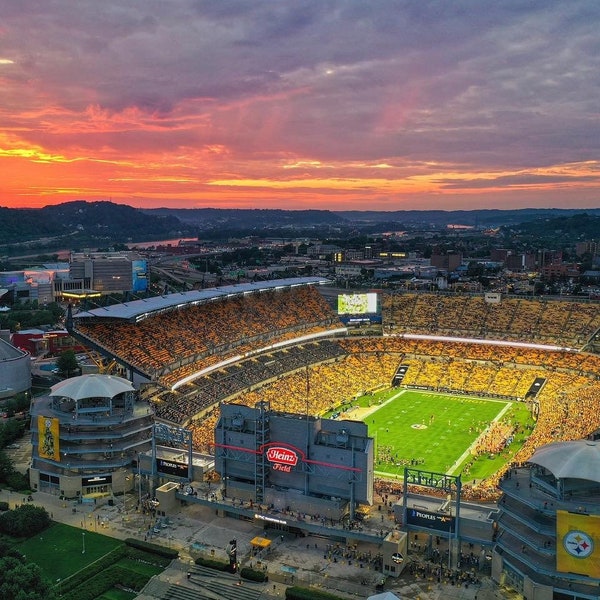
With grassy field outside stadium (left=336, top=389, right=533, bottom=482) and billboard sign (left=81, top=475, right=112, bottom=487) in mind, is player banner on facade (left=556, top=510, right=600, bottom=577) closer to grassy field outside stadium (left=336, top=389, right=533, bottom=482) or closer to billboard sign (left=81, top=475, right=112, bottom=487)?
grassy field outside stadium (left=336, top=389, right=533, bottom=482)

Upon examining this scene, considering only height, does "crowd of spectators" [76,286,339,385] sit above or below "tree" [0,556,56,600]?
above

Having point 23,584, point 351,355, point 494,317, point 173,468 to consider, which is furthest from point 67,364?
point 494,317

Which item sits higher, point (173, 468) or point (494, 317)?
point (494, 317)

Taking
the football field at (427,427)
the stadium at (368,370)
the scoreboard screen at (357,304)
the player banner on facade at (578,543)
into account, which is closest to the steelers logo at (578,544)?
the player banner on facade at (578,543)

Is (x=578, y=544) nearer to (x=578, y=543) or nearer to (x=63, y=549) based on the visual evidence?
(x=578, y=543)

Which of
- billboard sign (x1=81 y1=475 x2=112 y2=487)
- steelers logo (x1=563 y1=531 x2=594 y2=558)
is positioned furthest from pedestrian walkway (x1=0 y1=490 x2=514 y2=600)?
steelers logo (x1=563 y1=531 x2=594 y2=558)

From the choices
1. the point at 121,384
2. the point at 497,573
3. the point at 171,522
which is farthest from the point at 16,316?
the point at 497,573

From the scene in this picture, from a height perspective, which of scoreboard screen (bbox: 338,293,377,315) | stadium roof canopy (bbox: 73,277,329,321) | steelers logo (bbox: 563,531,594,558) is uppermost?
stadium roof canopy (bbox: 73,277,329,321)
